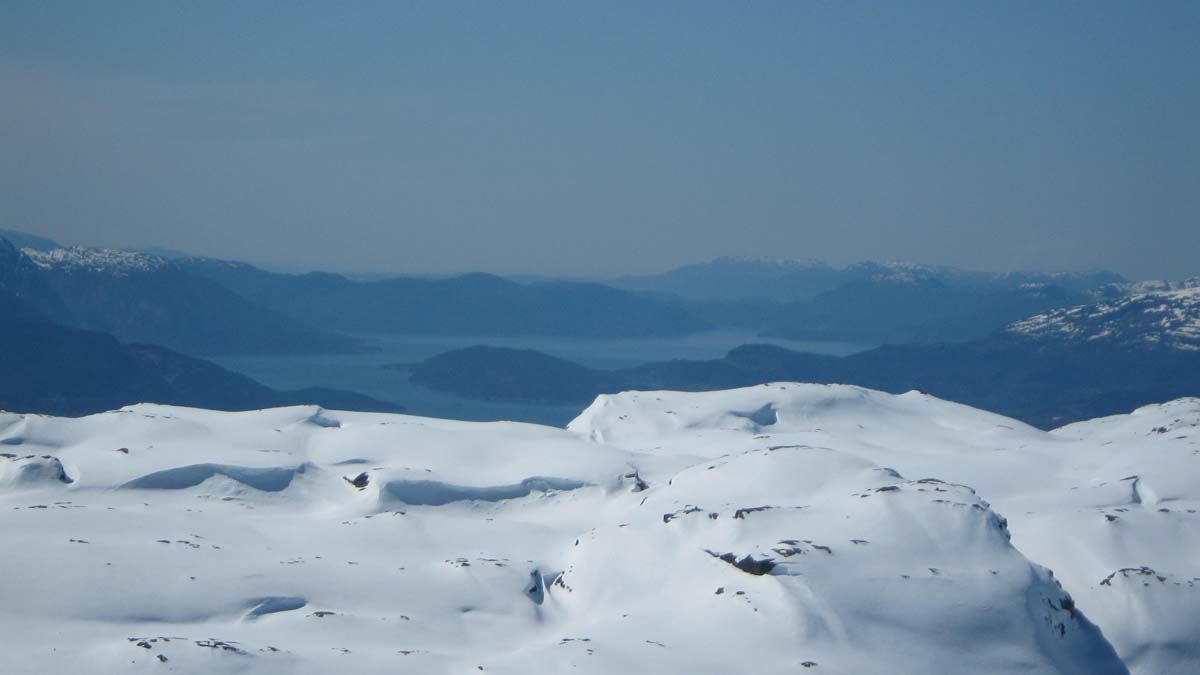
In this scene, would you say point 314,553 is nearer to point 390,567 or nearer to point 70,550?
point 390,567

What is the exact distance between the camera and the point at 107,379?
427 feet

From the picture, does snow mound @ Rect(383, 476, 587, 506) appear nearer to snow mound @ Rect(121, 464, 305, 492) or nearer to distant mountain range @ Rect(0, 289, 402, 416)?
snow mound @ Rect(121, 464, 305, 492)

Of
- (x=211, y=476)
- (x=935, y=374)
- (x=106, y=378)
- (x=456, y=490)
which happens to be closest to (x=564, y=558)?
(x=456, y=490)

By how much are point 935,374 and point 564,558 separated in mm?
175785

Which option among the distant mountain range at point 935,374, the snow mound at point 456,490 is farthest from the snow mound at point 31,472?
the distant mountain range at point 935,374

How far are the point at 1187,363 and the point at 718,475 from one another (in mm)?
184570

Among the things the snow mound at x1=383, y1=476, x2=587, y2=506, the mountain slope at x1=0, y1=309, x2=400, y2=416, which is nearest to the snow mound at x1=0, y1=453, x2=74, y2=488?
the snow mound at x1=383, y1=476, x2=587, y2=506

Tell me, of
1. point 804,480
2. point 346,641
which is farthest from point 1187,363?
point 346,641

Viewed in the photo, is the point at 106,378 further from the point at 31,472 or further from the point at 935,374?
the point at 935,374

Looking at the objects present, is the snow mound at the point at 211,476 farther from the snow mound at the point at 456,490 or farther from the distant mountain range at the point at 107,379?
the distant mountain range at the point at 107,379

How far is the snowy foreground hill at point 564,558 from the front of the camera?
60.2 feet

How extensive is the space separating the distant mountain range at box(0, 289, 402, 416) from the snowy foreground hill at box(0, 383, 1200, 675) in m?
95.8

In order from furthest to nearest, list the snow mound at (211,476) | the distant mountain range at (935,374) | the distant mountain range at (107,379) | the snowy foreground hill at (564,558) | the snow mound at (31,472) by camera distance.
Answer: the distant mountain range at (935,374) → the distant mountain range at (107,379) → the snow mound at (211,476) → the snow mound at (31,472) → the snowy foreground hill at (564,558)

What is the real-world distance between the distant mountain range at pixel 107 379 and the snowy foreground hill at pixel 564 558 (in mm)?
95841
